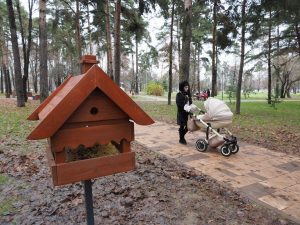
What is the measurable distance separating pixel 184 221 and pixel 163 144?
13.0 feet

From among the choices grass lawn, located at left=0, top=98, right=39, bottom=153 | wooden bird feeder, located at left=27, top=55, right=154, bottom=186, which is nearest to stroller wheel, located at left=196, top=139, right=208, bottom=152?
grass lawn, located at left=0, top=98, right=39, bottom=153

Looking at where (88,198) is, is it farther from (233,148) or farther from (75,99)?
(233,148)

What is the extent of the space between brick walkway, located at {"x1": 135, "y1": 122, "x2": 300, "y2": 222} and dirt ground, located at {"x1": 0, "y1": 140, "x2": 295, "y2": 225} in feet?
1.04

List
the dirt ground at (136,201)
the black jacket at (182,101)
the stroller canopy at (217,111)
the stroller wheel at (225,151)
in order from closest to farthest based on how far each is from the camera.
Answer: the dirt ground at (136,201) → the stroller wheel at (225,151) → the stroller canopy at (217,111) → the black jacket at (182,101)

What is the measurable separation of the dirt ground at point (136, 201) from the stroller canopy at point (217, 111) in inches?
69.4

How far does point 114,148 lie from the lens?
102 inches

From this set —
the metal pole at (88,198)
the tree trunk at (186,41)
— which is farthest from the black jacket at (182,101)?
the metal pole at (88,198)

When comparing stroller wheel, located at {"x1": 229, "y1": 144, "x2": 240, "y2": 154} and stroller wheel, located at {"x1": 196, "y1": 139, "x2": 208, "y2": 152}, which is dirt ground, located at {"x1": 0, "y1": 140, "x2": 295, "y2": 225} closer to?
stroller wheel, located at {"x1": 196, "y1": 139, "x2": 208, "y2": 152}

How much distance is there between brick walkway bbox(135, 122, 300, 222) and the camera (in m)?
4.15

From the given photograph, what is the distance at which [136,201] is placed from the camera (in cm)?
391

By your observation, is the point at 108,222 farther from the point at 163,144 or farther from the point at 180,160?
the point at 163,144

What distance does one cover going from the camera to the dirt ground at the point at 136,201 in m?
3.49

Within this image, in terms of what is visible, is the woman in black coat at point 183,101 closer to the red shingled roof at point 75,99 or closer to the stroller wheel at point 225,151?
the stroller wheel at point 225,151

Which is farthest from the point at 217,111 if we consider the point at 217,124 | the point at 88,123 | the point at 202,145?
the point at 88,123
